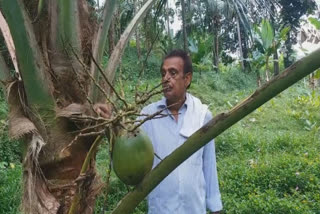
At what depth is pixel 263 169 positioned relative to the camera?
4.53 m

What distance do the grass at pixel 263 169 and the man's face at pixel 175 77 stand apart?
3.45 ft

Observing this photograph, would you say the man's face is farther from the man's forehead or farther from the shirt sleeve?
the shirt sleeve

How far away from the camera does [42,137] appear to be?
1521 millimetres

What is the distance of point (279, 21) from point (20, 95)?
13.9 metres

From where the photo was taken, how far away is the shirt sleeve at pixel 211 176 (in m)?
1.91

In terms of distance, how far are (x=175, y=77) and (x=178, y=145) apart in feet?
0.99

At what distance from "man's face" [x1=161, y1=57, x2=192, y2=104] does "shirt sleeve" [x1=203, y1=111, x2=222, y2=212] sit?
0.18 meters

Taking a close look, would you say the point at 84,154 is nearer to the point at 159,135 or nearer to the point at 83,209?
the point at 83,209

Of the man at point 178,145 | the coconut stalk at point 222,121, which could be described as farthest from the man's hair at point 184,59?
the coconut stalk at point 222,121

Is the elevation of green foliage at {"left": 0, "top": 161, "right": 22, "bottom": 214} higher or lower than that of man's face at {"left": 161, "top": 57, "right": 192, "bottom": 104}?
lower

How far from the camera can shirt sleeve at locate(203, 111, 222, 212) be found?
1.91 meters

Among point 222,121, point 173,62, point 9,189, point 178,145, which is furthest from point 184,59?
point 9,189

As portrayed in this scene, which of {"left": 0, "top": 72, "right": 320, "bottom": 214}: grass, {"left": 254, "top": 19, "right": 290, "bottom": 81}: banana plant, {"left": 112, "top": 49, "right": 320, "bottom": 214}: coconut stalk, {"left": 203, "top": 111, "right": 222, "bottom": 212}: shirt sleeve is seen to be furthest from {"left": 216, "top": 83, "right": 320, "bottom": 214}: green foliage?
{"left": 112, "top": 49, "right": 320, "bottom": 214}: coconut stalk

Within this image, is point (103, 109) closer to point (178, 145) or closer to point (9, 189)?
point (178, 145)
